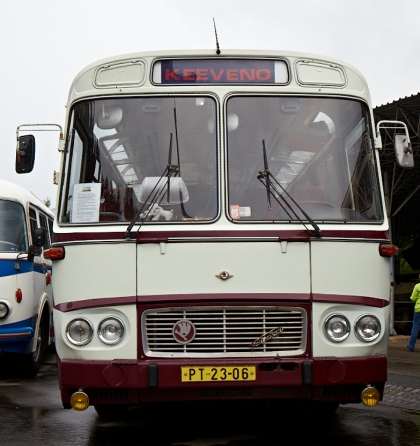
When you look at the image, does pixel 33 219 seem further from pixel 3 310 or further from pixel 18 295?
pixel 3 310

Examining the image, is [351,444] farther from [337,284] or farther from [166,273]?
[166,273]

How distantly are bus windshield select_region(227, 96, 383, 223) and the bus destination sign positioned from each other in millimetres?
183

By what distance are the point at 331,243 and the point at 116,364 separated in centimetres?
186

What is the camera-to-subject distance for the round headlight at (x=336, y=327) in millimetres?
6004

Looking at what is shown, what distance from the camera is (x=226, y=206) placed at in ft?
20.5

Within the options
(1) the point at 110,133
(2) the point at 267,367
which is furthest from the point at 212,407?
(1) the point at 110,133

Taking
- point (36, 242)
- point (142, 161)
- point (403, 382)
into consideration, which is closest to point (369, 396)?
point (142, 161)

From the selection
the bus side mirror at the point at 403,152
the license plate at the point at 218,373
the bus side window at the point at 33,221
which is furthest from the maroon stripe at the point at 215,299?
the bus side window at the point at 33,221

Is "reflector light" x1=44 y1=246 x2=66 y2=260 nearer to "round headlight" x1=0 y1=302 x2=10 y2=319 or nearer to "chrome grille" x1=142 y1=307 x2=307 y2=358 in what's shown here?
"chrome grille" x1=142 y1=307 x2=307 y2=358

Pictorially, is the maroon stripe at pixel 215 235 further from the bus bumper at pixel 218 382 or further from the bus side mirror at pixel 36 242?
the bus side mirror at pixel 36 242

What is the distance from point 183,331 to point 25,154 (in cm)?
265

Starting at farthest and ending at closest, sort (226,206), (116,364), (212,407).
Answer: (212,407) → (226,206) → (116,364)

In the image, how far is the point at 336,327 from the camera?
19.8 ft

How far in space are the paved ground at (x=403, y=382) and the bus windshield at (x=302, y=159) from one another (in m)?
3.27
